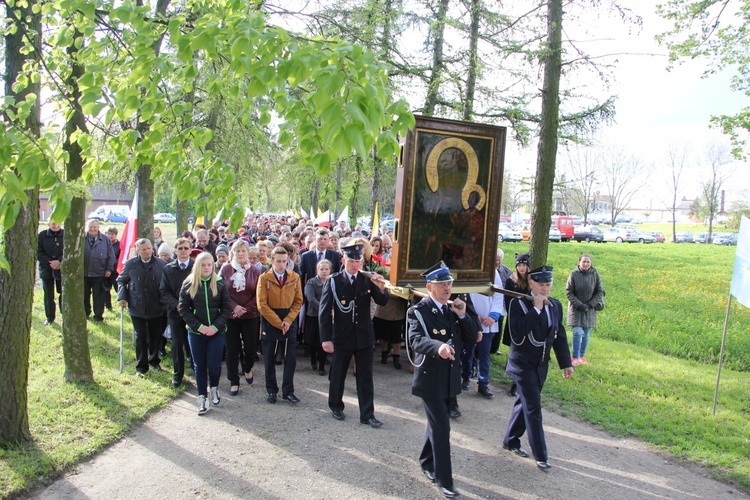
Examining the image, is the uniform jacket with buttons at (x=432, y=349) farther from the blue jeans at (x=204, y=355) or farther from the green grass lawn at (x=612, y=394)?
the green grass lawn at (x=612, y=394)

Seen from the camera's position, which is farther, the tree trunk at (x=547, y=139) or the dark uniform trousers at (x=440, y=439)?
the tree trunk at (x=547, y=139)

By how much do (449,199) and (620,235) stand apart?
4826cm

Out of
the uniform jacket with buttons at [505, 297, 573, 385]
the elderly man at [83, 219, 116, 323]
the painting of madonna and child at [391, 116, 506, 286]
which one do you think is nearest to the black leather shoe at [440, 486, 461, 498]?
the uniform jacket with buttons at [505, 297, 573, 385]

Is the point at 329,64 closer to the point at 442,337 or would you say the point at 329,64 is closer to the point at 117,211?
the point at 442,337

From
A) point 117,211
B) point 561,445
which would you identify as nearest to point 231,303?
point 561,445

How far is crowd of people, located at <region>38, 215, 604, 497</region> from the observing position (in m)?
5.06

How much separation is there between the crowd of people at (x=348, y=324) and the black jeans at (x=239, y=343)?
2 centimetres

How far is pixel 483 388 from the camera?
24.8ft

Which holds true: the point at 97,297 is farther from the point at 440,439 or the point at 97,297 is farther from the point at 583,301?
the point at 583,301

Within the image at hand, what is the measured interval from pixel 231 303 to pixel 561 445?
4.47 m

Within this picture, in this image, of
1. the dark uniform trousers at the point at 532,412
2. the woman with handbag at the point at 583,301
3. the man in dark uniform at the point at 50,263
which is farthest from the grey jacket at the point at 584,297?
the man in dark uniform at the point at 50,263

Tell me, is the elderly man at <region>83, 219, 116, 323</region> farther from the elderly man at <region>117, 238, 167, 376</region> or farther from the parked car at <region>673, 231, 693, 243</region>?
the parked car at <region>673, 231, 693, 243</region>

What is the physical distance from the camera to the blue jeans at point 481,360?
24.9ft

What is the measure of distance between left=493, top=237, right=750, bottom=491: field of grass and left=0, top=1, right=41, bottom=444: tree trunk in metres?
6.38
